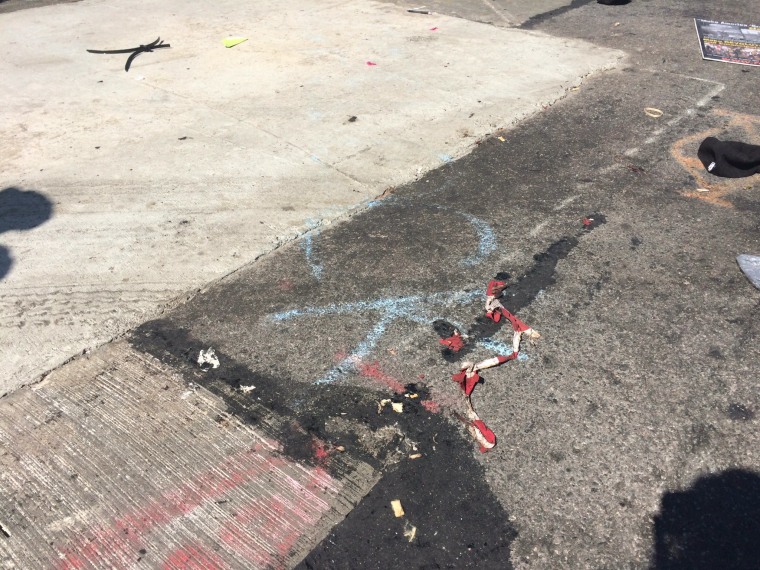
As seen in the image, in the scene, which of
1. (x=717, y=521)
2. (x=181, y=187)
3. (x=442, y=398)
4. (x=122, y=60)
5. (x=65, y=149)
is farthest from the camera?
(x=122, y=60)

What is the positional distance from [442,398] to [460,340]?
464 mm

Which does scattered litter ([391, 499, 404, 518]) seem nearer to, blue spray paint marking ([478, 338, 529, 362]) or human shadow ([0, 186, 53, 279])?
blue spray paint marking ([478, 338, 529, 362])

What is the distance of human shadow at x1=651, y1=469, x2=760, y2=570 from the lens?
2410mm

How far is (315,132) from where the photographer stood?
5867mm

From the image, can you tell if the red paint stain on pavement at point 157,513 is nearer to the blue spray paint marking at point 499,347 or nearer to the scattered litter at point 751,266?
the blue spray paint marking at point 499,347

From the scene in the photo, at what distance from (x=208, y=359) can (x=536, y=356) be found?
182 centimetres

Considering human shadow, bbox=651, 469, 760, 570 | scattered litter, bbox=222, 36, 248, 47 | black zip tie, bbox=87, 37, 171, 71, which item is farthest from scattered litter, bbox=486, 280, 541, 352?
black zip tie, bbox=87, 37, 171, 71

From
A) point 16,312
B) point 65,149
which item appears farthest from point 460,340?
point 65,149

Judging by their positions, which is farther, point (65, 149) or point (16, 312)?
point (65, 149)

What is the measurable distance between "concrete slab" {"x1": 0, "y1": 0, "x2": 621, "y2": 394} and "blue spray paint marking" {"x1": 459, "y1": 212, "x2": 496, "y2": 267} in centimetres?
88

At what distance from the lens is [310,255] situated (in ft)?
13.9

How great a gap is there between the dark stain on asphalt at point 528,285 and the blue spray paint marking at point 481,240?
24cm

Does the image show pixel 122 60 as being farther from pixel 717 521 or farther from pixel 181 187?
pixel 717 521

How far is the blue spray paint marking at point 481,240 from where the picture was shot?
4141 mm
